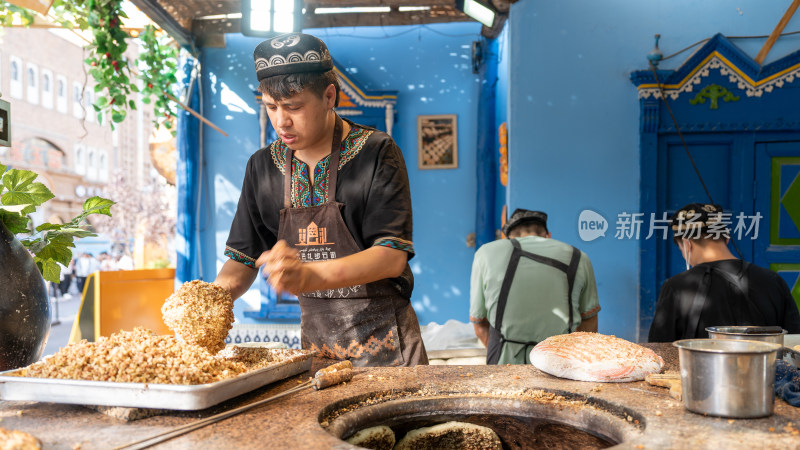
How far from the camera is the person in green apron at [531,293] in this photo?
10.8ft

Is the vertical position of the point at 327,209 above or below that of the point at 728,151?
below

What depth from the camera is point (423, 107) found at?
556cm

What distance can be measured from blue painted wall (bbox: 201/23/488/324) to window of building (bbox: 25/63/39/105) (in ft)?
66.7

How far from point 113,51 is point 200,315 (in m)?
3.94

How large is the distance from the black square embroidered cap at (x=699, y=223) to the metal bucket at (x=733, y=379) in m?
2.07

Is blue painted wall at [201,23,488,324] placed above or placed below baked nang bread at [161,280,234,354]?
above

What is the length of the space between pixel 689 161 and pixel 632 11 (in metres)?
1.23

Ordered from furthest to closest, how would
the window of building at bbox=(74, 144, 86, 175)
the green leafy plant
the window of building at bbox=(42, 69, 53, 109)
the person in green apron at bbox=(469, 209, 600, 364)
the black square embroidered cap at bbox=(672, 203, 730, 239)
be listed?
the window of building at bbox=(74, 144, 86, 175) → the window of building at bbox=(42, 69, 53, 109) → the person in green apron at bbox=(469, 209, 600, 364) → the black square embroidered cap at bbox=(672, 203, 730, 239) → the green leafy plant

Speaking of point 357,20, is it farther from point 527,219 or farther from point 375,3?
point 527,219

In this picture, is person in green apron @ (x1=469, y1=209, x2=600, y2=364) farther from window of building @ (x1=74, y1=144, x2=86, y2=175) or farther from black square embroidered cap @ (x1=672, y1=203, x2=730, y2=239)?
window of building @ (x1=74, y1=144, x2=86, y2=175)

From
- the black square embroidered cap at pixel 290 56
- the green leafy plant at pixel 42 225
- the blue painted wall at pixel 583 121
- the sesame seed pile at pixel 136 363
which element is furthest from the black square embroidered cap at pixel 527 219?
the sesame seed pile at pixel 136 363

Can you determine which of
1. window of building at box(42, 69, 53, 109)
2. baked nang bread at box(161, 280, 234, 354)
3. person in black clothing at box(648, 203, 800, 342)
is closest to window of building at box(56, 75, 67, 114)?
window of building at box(42, 69, 53, 109)

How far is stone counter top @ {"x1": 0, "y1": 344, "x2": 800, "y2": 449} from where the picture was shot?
3.76 feet

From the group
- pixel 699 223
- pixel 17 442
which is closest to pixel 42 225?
pixel 17 442
